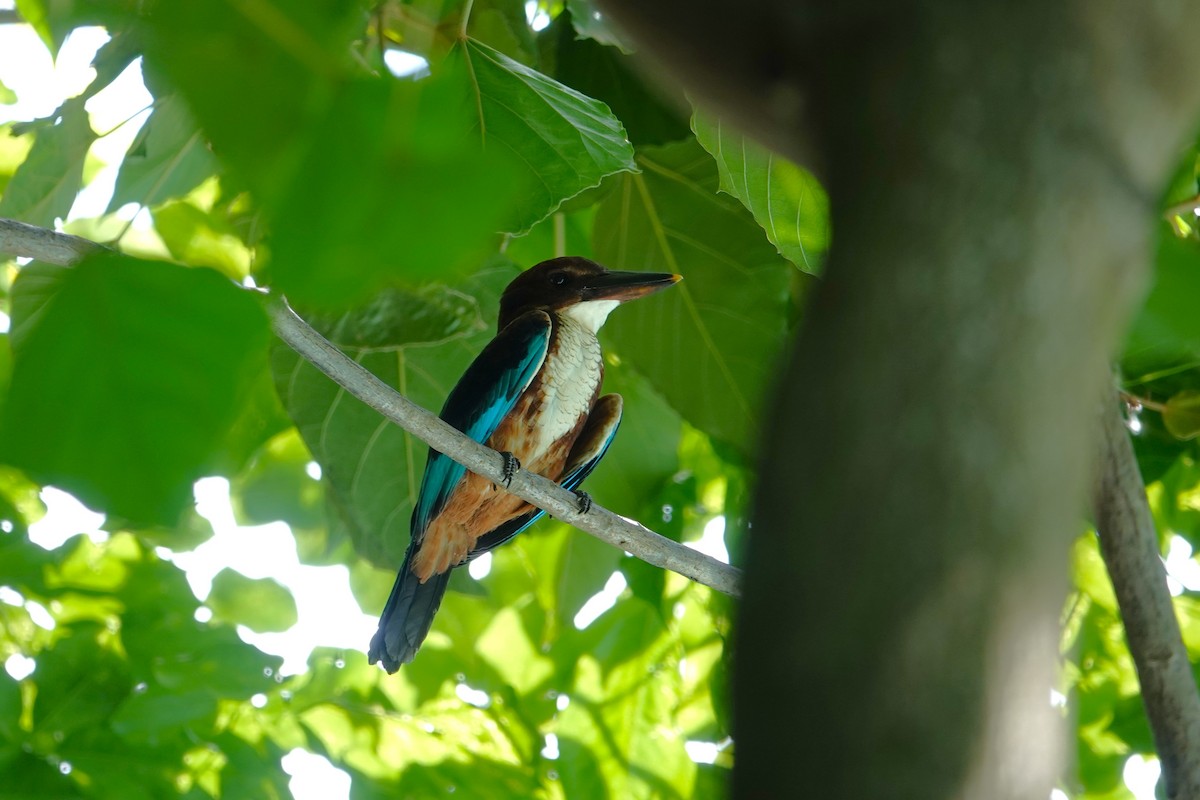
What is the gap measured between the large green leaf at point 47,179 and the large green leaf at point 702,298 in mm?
1372

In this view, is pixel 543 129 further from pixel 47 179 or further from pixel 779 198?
pixel 47 179

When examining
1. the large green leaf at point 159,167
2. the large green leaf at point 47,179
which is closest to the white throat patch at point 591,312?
the large green leaf at point 159,167

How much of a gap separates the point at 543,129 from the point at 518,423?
1518mm

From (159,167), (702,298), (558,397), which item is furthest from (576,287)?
(159,167)

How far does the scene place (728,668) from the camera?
0.41 metres

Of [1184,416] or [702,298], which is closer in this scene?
[1184,416]

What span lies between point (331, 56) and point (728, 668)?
36 centimetres

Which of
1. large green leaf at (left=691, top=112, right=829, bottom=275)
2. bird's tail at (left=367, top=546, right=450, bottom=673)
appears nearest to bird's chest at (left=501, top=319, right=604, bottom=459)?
bird's tail at (left=367, top=546, right=450, bottom=673)

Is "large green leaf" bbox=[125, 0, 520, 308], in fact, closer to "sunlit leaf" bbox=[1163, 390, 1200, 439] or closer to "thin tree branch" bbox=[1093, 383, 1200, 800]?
"thin tree branch" bbox=[1093, 383, 1200, 800]

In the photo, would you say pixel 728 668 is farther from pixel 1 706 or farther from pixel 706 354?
pixel 1 706

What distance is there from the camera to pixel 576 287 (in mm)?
3369

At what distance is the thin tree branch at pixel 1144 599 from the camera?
2.95 feet

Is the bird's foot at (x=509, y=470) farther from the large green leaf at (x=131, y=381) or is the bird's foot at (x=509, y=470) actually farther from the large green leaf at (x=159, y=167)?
the large green leaf at (x=131, y=381)

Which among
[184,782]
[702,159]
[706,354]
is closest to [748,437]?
[706,354]
